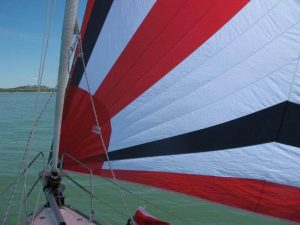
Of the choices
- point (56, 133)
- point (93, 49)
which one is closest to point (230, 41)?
point (93, 49)

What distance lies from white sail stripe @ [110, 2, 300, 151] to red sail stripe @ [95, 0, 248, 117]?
0.06m

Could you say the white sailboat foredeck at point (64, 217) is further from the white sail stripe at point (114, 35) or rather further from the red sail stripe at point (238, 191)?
the white sail stripe at point (114, 35)

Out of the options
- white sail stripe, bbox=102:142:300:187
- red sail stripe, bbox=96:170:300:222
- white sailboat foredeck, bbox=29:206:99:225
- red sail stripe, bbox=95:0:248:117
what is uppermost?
red sail stripe, bbox=95:0:248:117

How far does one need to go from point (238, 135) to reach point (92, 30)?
55.6 inches

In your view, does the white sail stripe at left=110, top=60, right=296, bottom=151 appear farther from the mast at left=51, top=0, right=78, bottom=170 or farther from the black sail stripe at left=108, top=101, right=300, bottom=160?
the mast at left=51, top=0, right=78, bottom=170

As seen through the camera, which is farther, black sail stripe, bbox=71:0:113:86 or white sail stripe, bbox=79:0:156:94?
black sail stripe, bbox=71:0:113:86

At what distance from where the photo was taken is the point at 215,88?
7.48 feet

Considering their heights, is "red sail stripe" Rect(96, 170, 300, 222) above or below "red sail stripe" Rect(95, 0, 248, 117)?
below

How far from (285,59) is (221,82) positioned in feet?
1.37

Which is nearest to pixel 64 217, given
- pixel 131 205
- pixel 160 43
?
pixel 160 43

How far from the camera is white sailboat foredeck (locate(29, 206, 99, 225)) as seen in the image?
106 inches

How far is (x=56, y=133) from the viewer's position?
274 cm

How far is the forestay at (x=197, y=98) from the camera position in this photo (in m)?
2.04

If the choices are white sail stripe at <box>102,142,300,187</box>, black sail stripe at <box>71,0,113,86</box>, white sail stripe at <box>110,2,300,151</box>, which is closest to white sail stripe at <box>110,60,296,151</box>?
white sail stripe at <box>110,2,300,151</box>
